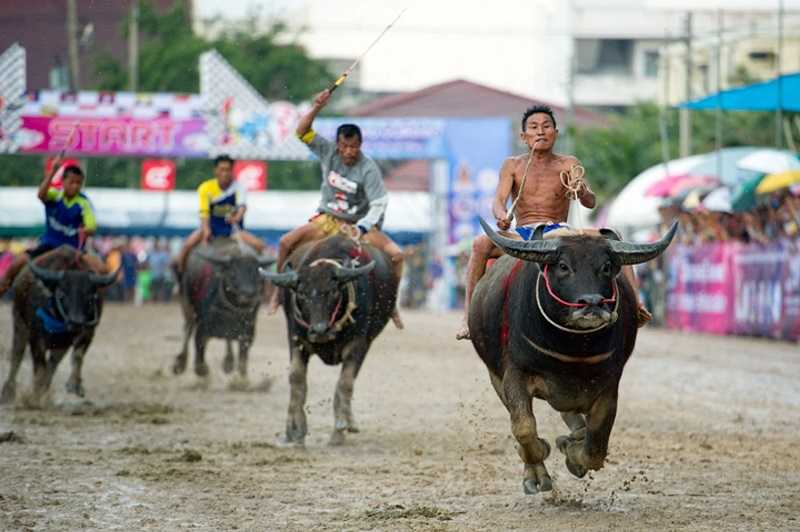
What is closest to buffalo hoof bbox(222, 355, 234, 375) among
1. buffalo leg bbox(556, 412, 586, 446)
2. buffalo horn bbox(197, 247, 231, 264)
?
buffalo horn bbox(197, 247, 231, 264)

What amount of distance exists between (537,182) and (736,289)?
17499mm

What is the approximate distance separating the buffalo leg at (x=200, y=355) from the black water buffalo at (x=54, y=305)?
97.9 inches

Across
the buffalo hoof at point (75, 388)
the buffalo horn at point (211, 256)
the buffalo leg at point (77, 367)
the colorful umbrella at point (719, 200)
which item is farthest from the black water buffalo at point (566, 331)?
the colorful umbrella at point (719, 200)

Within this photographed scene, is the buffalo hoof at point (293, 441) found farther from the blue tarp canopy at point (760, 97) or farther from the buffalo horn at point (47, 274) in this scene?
the blue tarp canopy at point (760, 97)

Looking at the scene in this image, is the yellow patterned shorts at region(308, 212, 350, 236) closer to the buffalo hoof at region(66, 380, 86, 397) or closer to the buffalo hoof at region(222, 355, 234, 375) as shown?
the buffalo hoof at region(66, 380, 86, 397)

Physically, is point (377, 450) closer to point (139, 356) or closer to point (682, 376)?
point (682, 376)

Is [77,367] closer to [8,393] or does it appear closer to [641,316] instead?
[8,393]

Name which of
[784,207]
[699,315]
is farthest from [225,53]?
[784,207]

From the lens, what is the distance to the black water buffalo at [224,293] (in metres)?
16.5

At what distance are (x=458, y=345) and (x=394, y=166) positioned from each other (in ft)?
146

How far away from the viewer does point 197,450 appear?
1052 centimetres

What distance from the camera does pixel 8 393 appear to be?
45.7 ft

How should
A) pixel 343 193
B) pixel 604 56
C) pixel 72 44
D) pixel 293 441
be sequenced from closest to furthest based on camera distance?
1. pixel 293 441
2. pixel 343 193
3. pixel 72 44
4. pixel 604 56

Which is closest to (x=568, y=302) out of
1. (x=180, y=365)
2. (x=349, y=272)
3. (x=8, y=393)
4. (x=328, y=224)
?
(x=349, y=272)
